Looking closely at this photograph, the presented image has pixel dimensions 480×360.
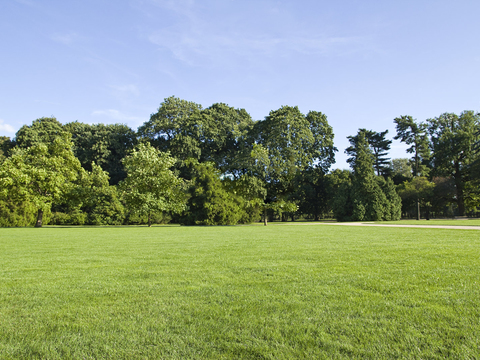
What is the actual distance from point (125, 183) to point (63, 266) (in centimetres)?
2269

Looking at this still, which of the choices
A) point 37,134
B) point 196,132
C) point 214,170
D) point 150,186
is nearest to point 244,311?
point 150,186

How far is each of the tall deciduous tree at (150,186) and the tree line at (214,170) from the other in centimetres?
10

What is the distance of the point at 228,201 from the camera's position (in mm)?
29203

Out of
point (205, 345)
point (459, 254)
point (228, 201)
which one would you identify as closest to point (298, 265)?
point (205, 345)

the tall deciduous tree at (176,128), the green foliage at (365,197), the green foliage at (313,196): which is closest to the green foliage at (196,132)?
the tall deciduous tree at (176,128)

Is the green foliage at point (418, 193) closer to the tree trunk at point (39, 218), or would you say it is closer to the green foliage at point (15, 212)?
the tree trunk at point (39, 218)

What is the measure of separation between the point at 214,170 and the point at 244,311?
28.0m

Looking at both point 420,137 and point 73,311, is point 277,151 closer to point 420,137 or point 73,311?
point 73,311

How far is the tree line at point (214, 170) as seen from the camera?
2739 centimetres

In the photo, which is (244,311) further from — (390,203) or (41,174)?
(390,203)

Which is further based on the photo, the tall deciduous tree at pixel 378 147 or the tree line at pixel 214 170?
the tall deciduous tree at pixel 378 147

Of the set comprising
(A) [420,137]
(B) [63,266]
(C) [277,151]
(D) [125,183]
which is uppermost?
(A) [420,137]

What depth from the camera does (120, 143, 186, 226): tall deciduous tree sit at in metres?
26.8

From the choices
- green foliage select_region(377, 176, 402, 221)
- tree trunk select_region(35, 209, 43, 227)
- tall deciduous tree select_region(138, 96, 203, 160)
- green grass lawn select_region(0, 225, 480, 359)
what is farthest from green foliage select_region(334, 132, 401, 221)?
tree trunk select_region(35, 209, 43, 227)
